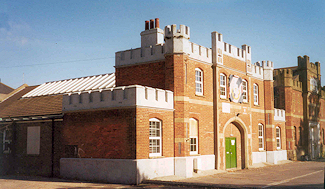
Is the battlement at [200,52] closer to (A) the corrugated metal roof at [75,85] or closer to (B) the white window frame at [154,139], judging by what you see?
(B) the white window frame at [154,139]

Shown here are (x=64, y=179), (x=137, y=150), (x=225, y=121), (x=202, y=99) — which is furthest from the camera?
(x=225, y=121)

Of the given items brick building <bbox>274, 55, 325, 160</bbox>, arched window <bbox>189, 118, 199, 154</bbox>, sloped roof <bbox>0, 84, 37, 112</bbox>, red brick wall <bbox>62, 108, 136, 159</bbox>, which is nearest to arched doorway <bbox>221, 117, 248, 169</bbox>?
arched window <bbox>189, 118, 199, 154</bbox>

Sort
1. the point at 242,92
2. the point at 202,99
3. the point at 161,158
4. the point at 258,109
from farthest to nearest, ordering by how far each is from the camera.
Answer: the point at 258,109 < the point at 242,92 < the point at 202,99 < the point at 161,158

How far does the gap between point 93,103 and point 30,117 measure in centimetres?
651

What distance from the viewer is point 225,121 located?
24516 mm

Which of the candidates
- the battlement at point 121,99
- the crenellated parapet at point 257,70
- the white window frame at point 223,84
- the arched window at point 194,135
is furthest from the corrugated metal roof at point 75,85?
the crenellated parapet at point 257,70

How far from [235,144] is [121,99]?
11438 mm

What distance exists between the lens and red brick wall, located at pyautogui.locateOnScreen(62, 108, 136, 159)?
59.9ft

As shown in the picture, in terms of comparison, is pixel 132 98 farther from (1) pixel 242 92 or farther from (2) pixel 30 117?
(1) pixel 242 92

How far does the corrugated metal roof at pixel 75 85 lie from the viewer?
27534mm

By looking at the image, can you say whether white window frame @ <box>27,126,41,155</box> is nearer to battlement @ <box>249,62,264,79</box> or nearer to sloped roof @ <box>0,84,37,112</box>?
sloped roof @ <box>0,84,37,112</box>

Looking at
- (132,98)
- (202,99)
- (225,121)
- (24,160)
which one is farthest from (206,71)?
(24,160)

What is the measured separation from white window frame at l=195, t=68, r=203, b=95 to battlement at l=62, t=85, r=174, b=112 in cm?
276

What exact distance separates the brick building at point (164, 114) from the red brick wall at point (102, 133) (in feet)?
0.18
